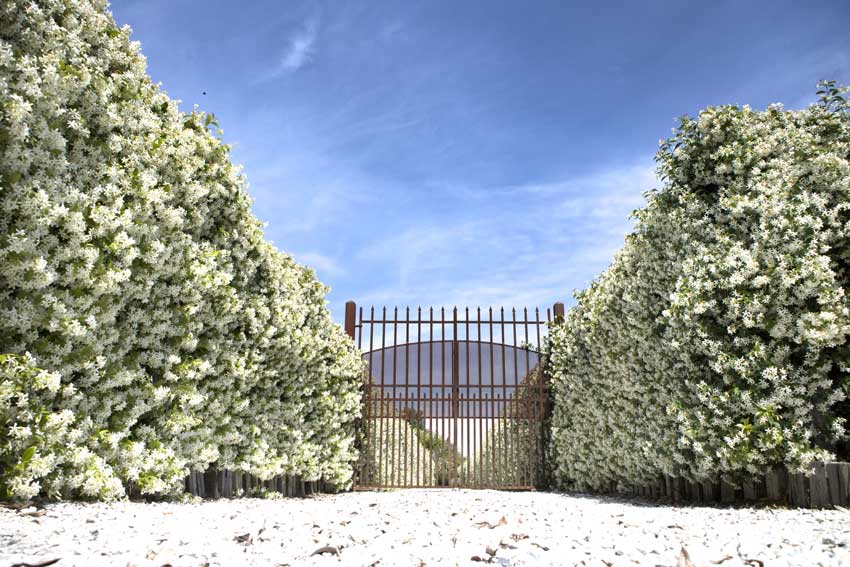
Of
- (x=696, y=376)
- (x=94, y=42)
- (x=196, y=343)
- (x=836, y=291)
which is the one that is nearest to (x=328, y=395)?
(x=196, y=343)

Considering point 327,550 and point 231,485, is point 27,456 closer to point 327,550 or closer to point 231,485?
point 327,550

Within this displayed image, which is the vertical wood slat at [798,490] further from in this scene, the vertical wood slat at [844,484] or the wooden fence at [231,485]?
the wooden fence at [231,485]

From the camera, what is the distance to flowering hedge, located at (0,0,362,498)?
358 centimetres

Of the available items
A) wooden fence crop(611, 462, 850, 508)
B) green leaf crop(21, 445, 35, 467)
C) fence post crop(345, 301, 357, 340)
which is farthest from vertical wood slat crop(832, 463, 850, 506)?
fence post crop(345, 301, 357, 340)

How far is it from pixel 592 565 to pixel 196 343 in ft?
12.8

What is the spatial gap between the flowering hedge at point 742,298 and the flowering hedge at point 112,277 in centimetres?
471

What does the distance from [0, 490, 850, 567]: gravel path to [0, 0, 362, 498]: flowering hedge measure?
554 millimetres

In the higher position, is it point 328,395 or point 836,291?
point 836,291

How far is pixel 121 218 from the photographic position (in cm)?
426

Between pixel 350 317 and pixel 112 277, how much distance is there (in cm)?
861

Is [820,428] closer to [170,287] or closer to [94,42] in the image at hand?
[170,287]

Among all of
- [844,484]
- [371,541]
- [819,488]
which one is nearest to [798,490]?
[819,488]

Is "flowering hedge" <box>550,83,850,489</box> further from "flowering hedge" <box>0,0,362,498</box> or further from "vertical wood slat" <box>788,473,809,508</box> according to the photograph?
"flowering hedge" <box>0,0,362,498</box>

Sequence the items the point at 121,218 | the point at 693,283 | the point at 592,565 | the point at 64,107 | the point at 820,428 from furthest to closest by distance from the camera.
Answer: the point at 693,283 < the point at 820,428 < the point at 121,218 < the point at 64,107 < the point at 592,565
